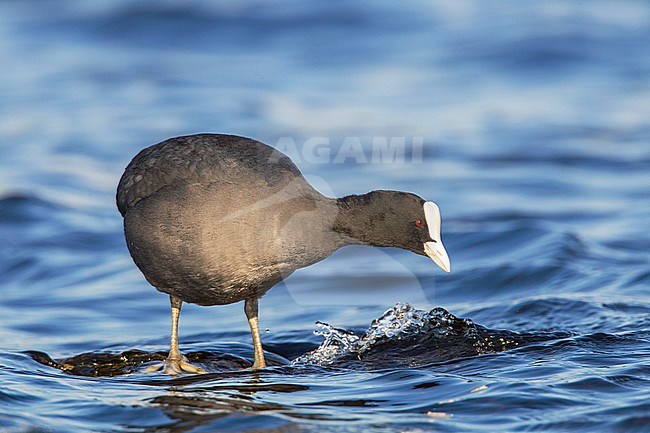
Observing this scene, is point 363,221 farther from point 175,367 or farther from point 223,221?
point 175,367

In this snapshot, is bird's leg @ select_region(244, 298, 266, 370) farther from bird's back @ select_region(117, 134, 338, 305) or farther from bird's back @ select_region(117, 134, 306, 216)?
bird's back @ select_region(117, 134, 306, 216)

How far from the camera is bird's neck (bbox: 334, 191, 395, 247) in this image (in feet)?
17.7

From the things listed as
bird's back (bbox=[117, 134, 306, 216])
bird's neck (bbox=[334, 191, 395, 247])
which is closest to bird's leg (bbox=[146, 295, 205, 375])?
bird's back (bbox=[117, 134, 306, 216])

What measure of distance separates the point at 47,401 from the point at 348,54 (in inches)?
441

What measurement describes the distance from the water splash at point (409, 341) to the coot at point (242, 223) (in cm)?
69

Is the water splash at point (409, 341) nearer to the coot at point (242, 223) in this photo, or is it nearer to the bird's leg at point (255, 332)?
the bird's leg at point (255, 332)

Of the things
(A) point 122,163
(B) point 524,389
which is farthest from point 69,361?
(A) point 122,163

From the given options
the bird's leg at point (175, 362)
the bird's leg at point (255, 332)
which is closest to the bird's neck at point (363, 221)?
the bird's leg at point (255, 332)

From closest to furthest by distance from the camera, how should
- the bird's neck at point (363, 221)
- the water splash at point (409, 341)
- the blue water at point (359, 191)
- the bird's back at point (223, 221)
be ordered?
1. the blue water at point (359, 191)
2. the bird's back at point (223, 221)
3. the bird's neck at point (363, 221)
4. the water splash at point (409, 341)

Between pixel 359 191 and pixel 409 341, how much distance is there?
390 centimetres

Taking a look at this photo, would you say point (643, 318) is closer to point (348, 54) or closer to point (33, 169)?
point (33, 169)

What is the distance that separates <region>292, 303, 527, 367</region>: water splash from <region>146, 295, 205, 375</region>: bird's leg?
64cm

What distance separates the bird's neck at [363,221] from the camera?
539 centimetres

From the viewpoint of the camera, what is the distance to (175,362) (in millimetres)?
5812
